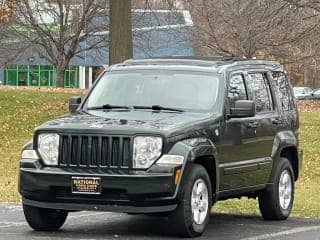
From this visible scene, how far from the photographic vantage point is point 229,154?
1020 centimetres

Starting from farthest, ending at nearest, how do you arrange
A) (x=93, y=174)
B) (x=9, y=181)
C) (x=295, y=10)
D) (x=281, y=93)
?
(x=295, y=10), (x=9, y=181), (x=281, y=93), (x=93, y=174)

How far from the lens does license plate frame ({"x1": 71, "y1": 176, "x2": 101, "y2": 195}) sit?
909 cm

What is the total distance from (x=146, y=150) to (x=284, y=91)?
352 centimetres

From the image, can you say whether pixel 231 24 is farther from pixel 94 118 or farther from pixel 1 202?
pixel 94 118

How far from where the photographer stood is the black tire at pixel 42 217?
32.0 ft

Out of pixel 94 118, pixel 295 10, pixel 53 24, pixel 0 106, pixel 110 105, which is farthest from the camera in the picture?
pixel 53 24

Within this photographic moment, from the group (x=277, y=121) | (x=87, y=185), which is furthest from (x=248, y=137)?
(x=87, y=185)

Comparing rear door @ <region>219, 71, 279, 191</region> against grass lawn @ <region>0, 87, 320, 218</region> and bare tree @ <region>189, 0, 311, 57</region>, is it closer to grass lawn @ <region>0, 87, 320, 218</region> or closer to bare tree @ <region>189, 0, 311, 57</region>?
grass lawn @ <region>0, 87, 320, 218</region>

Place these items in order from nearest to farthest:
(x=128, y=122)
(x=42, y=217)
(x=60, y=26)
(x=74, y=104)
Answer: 1. (x=128, y=122)
2. (x=42, y=217)
3. (x=74, y=104)
4. (x=60, y=26)

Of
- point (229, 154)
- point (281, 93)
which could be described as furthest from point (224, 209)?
point (229, 154)

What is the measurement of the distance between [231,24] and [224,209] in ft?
106

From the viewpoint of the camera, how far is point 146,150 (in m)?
9.09

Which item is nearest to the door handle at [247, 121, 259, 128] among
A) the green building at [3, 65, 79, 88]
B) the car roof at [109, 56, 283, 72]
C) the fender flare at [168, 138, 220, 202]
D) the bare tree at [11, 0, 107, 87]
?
the car roof at [109, 56, 283, 72]

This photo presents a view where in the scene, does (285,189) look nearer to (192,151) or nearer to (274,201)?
(274,201)
